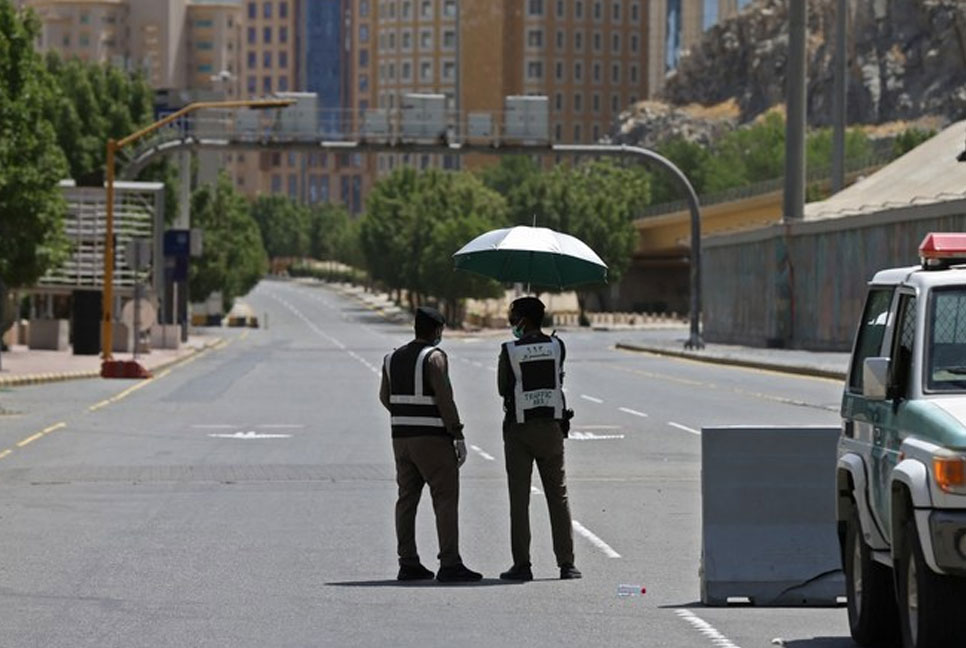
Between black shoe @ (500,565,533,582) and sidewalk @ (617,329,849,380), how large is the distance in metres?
33.8

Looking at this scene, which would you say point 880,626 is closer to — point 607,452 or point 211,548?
point 211,548

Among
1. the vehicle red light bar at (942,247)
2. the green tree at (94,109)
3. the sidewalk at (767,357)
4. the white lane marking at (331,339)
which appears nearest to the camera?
the vehicle red light bar at (942,247)

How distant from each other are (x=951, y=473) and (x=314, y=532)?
9120mm

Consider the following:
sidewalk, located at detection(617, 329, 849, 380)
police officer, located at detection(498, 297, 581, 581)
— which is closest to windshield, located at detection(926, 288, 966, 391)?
police officer, located at detection(498, 297, 581, 581)

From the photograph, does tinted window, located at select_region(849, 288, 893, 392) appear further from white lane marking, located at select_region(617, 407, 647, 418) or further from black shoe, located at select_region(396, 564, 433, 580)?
white lane marking, located at select_region(617, 407, 647, 418)

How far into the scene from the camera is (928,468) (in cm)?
988

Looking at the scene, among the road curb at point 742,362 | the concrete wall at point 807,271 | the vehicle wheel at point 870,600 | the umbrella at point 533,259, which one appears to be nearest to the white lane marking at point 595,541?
the umbrella at point 533,259

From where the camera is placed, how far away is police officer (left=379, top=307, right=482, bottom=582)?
47.7 feet

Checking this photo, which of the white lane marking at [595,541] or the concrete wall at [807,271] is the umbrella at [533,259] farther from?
the concrete wall at [807,271]

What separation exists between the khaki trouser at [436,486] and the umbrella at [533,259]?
1.63m

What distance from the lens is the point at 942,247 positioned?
1110cm

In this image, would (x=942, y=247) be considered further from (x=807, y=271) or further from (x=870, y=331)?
(x=807, y=271)

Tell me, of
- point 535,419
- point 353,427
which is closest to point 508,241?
point 535,419

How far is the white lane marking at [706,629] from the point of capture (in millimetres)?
11695
